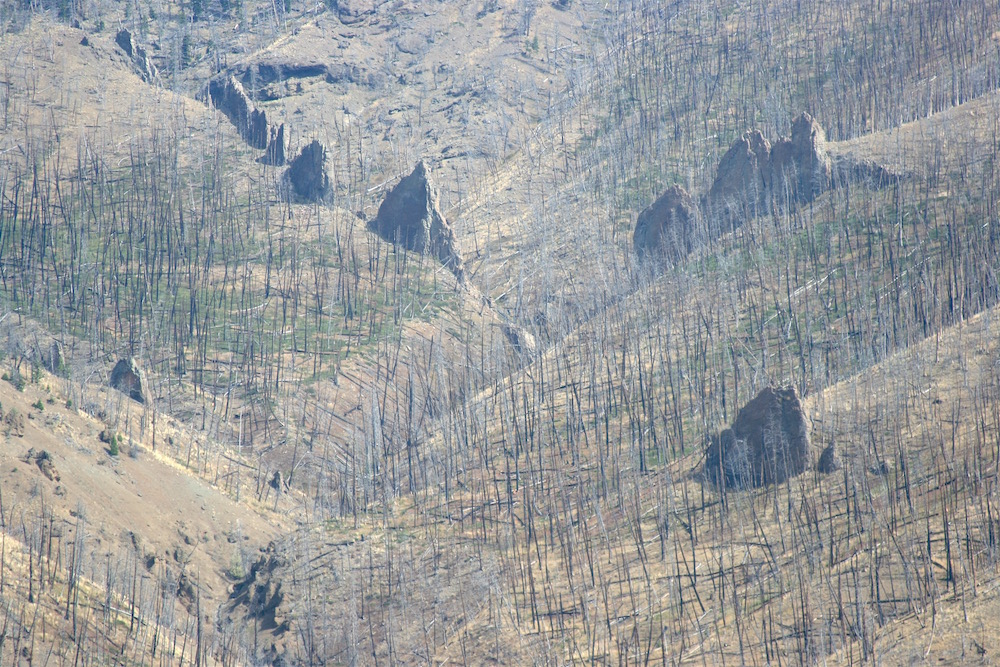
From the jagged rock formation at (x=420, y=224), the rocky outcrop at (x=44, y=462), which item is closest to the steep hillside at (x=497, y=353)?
the rocky outcrop at (x=44, y=462)

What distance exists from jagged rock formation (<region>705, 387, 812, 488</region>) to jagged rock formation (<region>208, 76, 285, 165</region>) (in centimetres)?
8609

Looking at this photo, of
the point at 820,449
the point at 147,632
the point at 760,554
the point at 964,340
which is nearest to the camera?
the point at 147,632

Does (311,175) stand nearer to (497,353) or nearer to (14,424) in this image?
(497,353)

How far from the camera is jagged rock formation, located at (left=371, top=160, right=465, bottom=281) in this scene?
13675 centimetres

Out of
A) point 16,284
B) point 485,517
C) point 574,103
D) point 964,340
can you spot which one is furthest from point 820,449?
point 574,103

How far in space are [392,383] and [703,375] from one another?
3092 centimetres

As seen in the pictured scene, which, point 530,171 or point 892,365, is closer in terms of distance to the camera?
point 892,365

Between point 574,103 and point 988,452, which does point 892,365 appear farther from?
point 574,103

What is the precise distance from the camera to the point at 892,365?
297 ft

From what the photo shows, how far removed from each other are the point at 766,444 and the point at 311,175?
7998 cm

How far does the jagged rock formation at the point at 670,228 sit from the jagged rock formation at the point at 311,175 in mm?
39715

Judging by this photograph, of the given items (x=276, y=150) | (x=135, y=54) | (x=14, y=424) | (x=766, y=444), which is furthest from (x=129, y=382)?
(x=135, y=54)

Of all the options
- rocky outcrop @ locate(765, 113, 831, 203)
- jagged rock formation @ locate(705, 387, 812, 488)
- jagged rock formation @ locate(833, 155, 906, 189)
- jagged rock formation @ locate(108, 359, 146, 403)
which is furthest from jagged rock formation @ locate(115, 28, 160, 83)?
jagged rock formation @ locate(705, 387, 812, 488)

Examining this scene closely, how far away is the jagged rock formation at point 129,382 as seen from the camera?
98.3 meters
